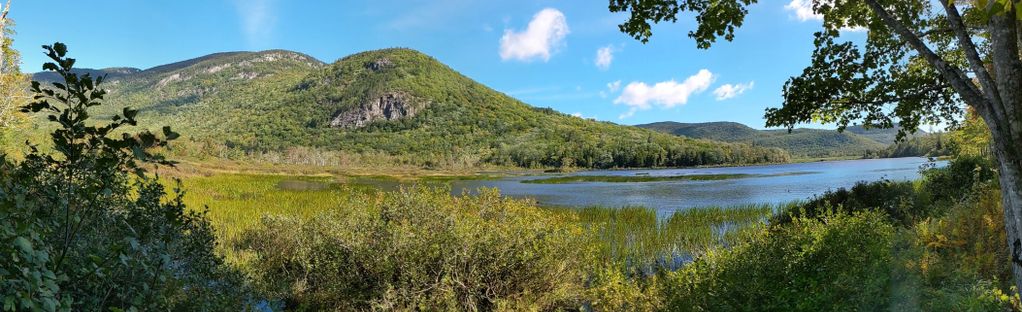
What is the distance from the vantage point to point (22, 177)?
3.12 metres

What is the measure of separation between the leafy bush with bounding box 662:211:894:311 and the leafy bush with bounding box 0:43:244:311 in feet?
21.4

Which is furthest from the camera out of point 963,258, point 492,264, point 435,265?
point 963,258

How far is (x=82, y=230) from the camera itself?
4.69 m

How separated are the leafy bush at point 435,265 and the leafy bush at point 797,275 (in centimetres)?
208

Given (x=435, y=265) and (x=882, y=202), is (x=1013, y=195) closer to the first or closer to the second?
(x=435, y=265)

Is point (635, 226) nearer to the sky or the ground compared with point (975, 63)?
nearer to the ground

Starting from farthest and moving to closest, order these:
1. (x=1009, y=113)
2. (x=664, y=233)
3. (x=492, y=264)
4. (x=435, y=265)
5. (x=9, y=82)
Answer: (x=9, y=82), (x=664, y=233), (x=435, y=265), (x=492, y=264), (x=1009, y=113)

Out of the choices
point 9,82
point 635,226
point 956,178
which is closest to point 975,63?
point 635,226

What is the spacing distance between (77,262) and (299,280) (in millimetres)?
6669

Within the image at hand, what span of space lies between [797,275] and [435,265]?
5994 millimetres

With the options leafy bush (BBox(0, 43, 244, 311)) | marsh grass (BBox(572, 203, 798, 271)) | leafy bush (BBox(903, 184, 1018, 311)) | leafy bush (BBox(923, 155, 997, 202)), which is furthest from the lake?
leafy bush (BBox(903, 184, 1018, 311))

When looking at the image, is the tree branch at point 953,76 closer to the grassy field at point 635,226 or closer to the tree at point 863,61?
the tree at point 863,61

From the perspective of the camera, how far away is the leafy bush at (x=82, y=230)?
7.15ft

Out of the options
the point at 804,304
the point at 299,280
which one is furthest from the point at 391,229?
the point at 804,304
